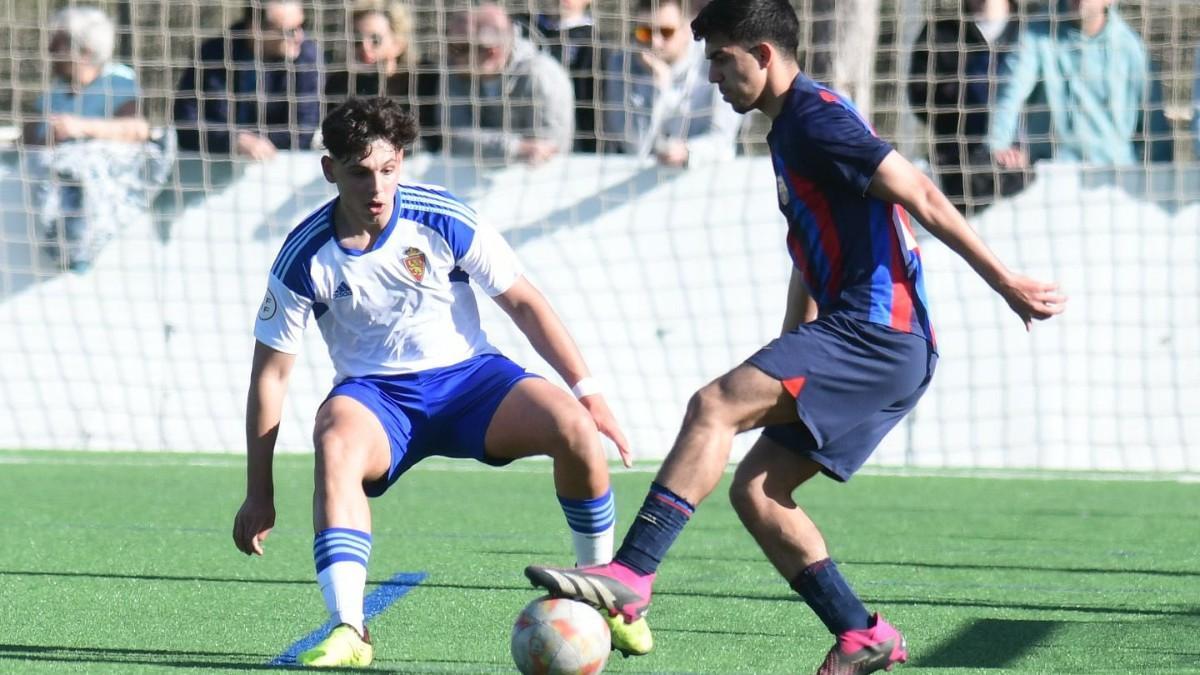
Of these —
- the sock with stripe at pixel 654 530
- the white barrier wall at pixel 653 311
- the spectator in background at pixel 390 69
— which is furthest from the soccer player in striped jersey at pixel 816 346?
the spectator in background at pixel 390 69

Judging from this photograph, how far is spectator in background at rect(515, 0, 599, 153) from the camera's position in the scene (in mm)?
10414

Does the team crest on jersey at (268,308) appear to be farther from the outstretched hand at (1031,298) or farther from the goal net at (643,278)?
the goal net at (643,278)

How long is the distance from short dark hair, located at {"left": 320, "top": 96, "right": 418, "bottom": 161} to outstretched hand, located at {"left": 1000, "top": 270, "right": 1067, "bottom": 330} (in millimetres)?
1686

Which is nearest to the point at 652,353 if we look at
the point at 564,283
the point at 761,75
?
the point at 564,283

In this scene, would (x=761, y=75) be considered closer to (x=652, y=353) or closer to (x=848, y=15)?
(x=652, y=353)

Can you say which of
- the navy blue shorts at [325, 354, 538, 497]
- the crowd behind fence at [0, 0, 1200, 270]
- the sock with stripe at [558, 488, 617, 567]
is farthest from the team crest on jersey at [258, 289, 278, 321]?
the crowd behind fence at [0, 0, 1200, 270]

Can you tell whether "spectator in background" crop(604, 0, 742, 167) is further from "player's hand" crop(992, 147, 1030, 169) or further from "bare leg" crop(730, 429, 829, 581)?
"bare leg" crop(730, 429, 829, 581)

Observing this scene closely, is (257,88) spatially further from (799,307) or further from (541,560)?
(799,307)

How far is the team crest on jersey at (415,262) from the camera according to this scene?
506 cm

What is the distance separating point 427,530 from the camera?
24.3 feet

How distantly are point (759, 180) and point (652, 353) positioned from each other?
3.67 feet

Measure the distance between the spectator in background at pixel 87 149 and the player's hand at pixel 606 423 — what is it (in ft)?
19.4

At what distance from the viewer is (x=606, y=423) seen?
16.2 feet

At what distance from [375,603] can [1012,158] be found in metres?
5.49
